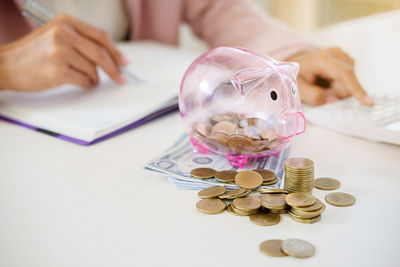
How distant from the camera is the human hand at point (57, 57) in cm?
92

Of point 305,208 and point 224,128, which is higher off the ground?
point 224,128

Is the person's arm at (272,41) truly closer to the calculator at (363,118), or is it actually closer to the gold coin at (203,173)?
the calculator at (363,118)

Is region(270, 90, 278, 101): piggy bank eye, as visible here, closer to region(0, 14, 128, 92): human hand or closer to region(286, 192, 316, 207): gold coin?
region(286, 192, 316, 207): gold coin

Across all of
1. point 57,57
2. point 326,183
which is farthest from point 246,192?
point 57,57

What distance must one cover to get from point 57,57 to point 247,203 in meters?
0.58

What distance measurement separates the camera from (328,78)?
3.00ft

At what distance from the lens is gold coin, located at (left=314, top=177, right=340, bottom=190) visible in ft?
1.90

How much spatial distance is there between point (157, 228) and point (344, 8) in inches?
108

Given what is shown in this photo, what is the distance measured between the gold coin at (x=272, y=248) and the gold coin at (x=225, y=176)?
14 cm

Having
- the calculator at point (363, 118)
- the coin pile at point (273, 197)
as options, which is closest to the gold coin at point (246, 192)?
the coin pile at point (273, 197)

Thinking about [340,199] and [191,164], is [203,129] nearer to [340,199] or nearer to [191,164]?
[191,164]

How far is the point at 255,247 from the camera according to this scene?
461 mm

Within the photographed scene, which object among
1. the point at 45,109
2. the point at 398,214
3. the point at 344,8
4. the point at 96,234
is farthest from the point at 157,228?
the point at 344,8

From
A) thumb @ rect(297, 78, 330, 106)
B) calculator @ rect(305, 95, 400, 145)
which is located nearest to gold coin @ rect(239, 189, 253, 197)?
calculator @ rect(305, 95, 400, 145)
